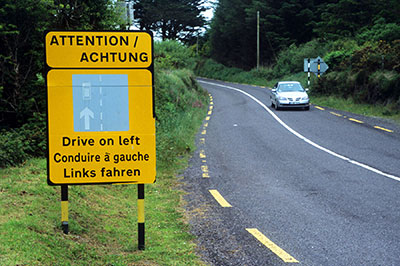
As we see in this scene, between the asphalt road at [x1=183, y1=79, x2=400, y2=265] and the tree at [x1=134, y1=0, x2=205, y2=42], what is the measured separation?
44.6 m

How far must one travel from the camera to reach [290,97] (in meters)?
25.0

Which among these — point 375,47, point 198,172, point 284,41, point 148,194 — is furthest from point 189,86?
point 284,41

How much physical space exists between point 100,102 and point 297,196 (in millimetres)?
4347

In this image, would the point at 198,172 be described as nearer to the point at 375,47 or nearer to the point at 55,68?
the point at 55,68

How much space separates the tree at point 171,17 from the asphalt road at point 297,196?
4460 centimetres

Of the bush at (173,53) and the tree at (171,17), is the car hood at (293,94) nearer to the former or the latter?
the bush at (173,53)

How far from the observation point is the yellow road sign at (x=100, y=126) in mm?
5160

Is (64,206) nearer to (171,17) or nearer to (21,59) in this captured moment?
(21,59)

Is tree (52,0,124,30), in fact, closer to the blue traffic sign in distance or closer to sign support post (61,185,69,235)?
sign support post (61,185,69,235)

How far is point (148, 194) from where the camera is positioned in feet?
27.2

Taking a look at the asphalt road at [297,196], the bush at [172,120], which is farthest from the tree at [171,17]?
the asphalt road at [297,196]

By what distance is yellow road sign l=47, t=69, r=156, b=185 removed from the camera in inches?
203

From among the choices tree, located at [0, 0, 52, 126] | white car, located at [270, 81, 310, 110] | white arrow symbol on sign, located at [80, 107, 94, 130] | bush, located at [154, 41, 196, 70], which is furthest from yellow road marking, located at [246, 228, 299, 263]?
bush, located at [154, 41, 196, 70]

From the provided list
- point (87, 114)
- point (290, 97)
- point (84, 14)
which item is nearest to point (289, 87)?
point (290, 97)
